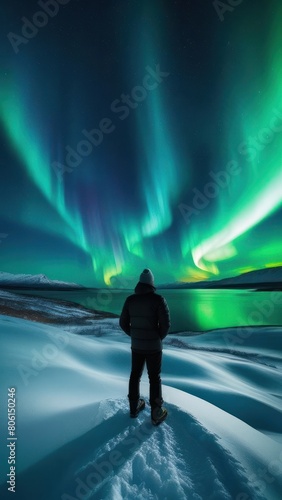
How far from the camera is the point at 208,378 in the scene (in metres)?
7.11

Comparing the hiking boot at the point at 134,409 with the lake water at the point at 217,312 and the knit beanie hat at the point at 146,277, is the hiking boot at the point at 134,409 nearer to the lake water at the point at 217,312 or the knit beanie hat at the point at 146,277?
the knit beanie hat at the point at 146,277

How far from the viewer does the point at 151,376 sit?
3139 mm

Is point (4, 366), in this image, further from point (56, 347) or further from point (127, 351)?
point (127, 351)

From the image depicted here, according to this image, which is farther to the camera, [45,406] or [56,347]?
[56,347]

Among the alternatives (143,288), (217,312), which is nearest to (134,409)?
(143,288)

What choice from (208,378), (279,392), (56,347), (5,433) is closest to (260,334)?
(279,392)

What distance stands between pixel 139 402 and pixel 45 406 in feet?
4.28

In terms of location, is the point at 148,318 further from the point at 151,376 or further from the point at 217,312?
the point at 217,312

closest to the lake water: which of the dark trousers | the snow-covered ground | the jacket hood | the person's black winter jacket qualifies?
the snow-covered ground

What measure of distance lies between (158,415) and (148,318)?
1.18 metres

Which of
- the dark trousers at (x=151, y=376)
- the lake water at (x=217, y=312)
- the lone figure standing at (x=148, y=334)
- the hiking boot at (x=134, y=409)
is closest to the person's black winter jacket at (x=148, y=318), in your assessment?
the lone figure standing at (x=148, y=334)

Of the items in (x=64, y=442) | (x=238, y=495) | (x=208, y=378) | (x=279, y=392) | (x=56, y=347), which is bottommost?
(x=279, y=392)

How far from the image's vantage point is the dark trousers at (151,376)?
306 centimetres

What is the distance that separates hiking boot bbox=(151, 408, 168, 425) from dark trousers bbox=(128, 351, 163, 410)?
68mm
